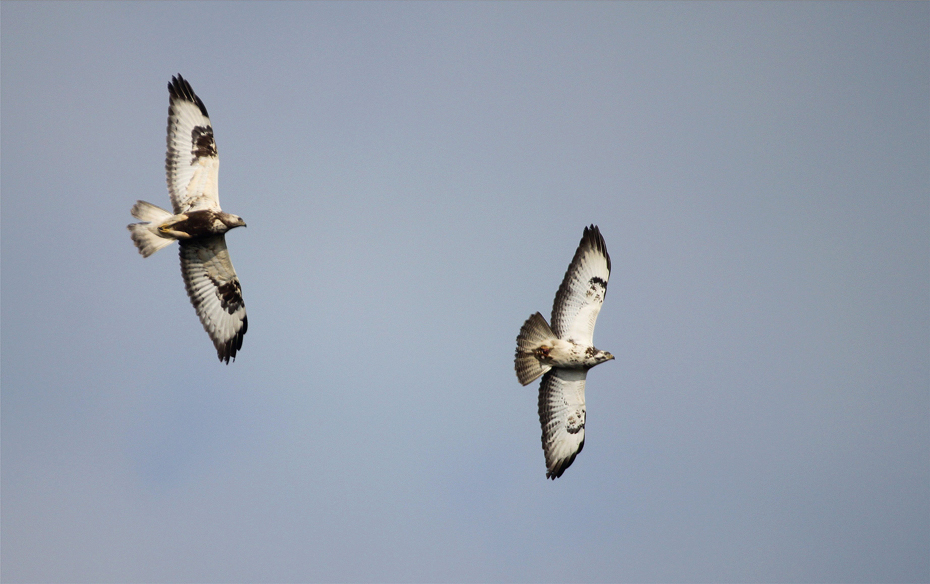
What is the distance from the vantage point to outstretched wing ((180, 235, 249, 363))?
18.8m

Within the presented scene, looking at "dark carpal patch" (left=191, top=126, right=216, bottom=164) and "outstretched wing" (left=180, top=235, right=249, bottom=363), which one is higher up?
"dark carpal patch" (left=191, top=126, right=216, bottom=164)

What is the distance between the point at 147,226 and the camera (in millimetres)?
17984

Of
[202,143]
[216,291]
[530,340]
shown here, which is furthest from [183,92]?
[530,340]

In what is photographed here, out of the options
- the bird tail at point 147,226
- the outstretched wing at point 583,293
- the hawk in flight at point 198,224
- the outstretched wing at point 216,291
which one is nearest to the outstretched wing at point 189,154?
the hawk in flight at point 198,224

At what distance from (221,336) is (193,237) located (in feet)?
7.78

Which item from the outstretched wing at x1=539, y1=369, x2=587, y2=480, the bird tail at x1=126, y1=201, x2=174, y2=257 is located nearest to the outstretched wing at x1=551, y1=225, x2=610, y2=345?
the outstretched wing at x1=539, y1=369, x2=587, y2=480

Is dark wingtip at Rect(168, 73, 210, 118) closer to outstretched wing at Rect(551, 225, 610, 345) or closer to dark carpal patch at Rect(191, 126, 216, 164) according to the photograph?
dark carpal patch at Rect(191, 126, 216, 164)

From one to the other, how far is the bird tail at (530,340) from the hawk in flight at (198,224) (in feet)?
18.8

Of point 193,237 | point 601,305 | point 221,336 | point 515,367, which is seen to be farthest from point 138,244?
point 601,305

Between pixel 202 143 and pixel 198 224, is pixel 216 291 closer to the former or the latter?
pixel 198 224

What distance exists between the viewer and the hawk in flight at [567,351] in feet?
62.1

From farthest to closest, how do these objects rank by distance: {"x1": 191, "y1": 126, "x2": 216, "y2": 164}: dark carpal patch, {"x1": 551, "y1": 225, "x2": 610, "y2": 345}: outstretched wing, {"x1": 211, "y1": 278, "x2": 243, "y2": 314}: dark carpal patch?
{"x1": 211, "y1": 278, "x2": 243, "y2": 314}: dark carpal patch < {"x1": 551, "y1": 225, "x2": 610, "y2": 345}: outstretched wing < {"x1": 191, "y1": 126, "x2": 216, "y2": 164}: dark carpal patch

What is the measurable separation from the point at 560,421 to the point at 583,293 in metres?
2.76

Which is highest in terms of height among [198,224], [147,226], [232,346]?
[198,224]
